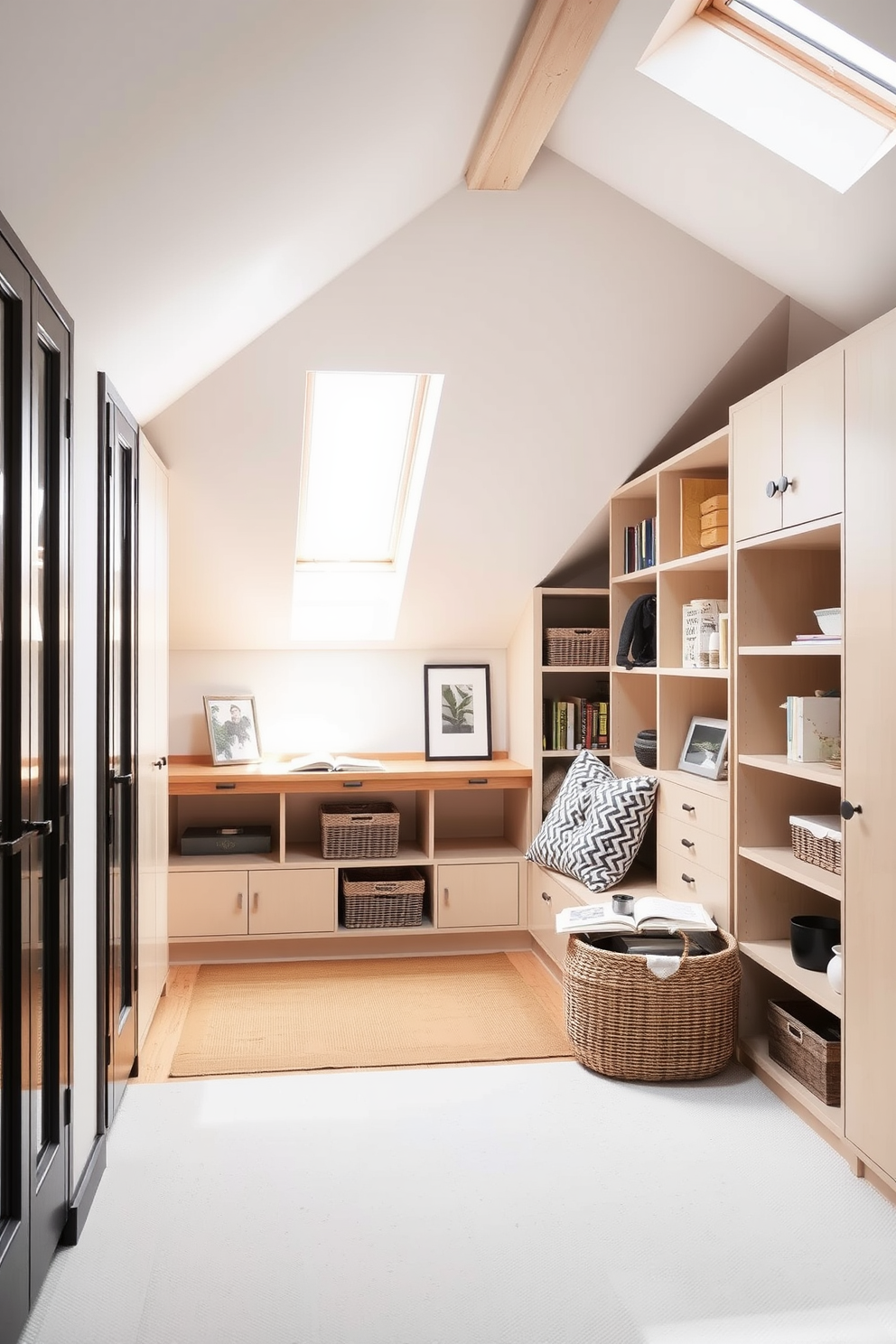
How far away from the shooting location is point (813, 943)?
2.71 metres

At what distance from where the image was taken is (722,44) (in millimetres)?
2355

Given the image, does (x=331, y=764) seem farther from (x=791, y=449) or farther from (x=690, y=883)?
(x=791, y=449)

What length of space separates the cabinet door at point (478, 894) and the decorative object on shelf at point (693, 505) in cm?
162

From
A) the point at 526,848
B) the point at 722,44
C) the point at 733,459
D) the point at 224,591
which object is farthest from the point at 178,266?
the point at 526,848

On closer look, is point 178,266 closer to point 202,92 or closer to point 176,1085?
point 202,92

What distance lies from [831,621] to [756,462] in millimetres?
580

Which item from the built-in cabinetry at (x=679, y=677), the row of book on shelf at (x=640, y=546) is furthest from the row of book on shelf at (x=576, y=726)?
the row of book on shelf at (x=640, y=546)

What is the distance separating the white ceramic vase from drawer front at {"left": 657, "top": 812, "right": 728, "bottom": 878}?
549 mm

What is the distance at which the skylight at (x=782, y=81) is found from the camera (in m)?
2.26

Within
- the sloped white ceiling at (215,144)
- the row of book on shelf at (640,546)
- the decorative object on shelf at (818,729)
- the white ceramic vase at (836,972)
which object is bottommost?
the white ceramic vase at (836,972)

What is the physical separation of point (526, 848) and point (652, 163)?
2733 millimetres

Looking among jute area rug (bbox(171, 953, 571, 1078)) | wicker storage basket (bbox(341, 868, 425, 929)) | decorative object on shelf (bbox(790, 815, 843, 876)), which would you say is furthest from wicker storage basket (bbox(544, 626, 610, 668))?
decorative object on shelf (bbox(790, 815, 843, 876))

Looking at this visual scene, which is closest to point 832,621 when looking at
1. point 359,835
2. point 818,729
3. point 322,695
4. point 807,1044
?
point 818,729

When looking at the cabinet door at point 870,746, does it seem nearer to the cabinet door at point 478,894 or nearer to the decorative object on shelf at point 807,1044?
the decorative object on shelf at point 807,1044
